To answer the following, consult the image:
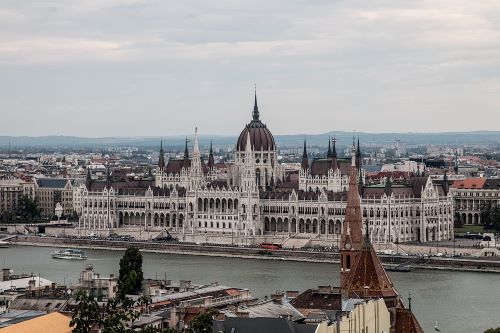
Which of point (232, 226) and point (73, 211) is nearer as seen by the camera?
point (232, 226)

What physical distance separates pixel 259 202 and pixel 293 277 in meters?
22.6

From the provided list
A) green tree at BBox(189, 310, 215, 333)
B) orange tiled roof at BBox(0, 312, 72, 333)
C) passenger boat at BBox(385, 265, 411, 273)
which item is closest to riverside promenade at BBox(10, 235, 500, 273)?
passenger boat at BBox(385, 265, 411, 273)

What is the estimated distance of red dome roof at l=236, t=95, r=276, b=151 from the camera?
87312 mm

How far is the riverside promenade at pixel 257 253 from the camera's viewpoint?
65.6 meters

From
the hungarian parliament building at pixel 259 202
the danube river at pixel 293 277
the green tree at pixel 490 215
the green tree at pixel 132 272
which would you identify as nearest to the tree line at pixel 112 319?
the green tree at pixel 132 272

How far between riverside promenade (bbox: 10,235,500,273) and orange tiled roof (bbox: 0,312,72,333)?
123 feet

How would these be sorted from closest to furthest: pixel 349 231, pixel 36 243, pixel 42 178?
1. pixel 349 231
2. pixel 36 243
3. pixel 42 178

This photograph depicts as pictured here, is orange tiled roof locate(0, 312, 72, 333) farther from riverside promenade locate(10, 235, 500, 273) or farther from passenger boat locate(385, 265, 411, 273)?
riverside promenade locate(10, 235, 500, 273)

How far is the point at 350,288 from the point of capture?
3045 centimetres

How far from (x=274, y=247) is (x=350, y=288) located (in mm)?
44960

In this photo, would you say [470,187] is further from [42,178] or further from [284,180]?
[42,178]

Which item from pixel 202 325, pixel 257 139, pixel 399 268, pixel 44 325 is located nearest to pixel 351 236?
pixel 44 325

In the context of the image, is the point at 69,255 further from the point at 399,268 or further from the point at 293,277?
the point at 399,268

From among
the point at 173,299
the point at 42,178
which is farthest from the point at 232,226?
the point at 173,299
